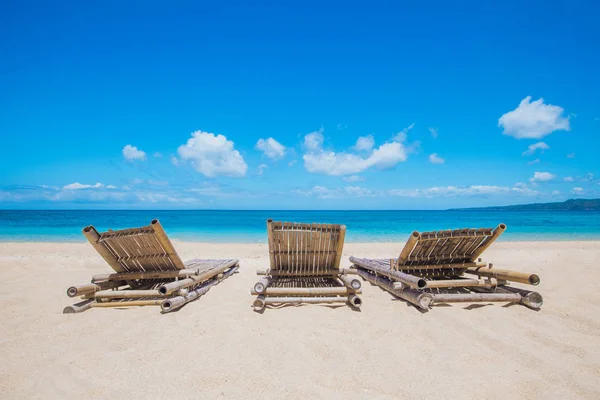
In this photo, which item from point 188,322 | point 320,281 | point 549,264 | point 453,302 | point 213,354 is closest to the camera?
point 213,354

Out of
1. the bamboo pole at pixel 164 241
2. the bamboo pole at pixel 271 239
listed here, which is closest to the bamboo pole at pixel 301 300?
the bamboo pole at pixel 271 239

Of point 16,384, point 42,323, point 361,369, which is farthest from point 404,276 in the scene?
point 42,323

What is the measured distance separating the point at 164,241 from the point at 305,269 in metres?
2.48

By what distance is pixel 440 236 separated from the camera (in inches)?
193

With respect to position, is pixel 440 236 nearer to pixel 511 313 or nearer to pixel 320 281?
pixel 511 313

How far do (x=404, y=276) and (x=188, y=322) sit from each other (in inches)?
129

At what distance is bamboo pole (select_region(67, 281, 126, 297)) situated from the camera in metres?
4.40

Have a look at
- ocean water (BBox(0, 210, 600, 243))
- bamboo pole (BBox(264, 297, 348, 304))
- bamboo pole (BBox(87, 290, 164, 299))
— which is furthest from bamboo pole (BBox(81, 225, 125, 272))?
ocean water (BBox(0, 210, 600, 243))

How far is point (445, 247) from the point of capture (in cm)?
534

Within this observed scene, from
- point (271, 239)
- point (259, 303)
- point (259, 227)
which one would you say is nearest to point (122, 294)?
point (259, 303)

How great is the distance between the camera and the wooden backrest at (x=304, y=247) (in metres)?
5.01

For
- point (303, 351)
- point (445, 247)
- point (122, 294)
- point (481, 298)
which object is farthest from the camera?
point (445, 247)

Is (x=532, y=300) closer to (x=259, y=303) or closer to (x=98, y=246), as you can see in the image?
(x=259, y=303)

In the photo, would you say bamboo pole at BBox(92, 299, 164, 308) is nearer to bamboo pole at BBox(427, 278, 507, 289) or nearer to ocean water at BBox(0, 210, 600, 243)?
bamboo pole at BBox(427, 278, 507, 289)
